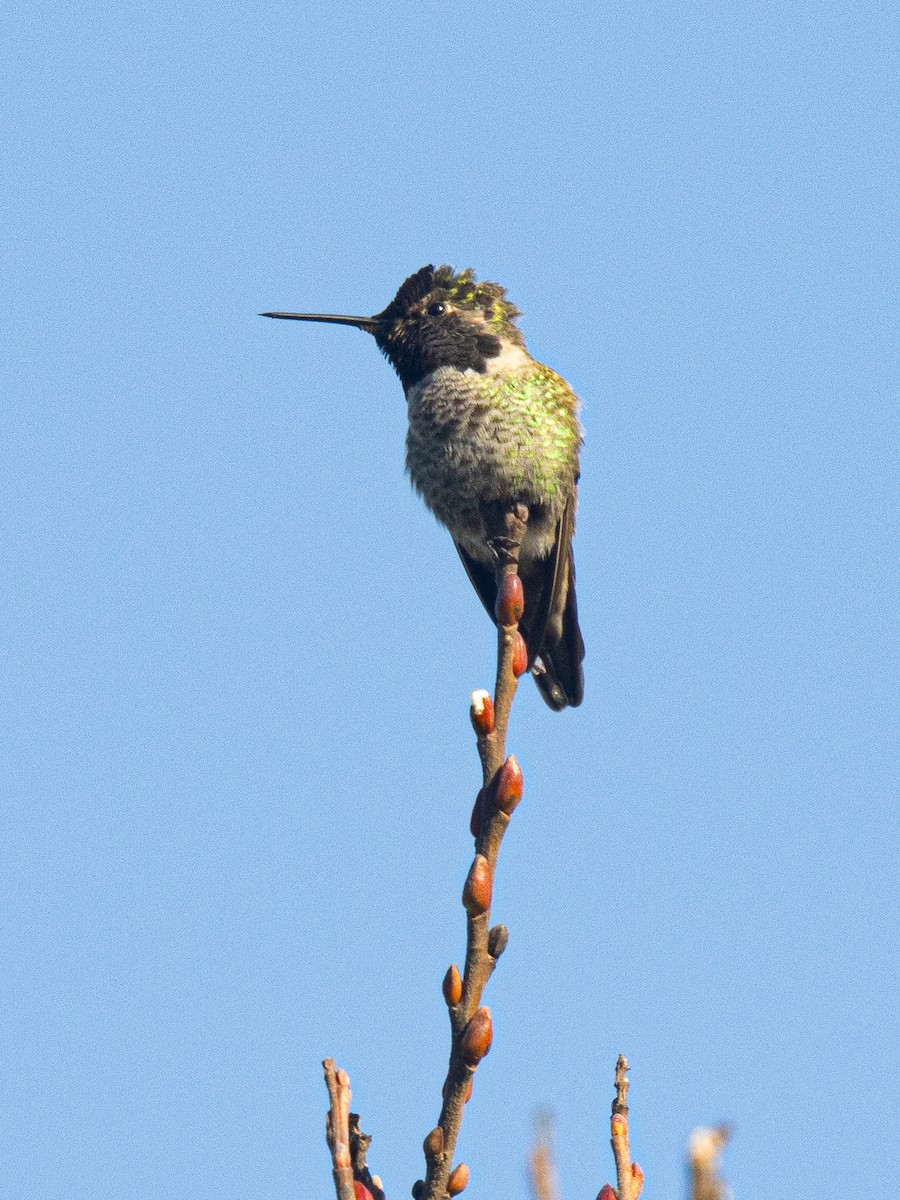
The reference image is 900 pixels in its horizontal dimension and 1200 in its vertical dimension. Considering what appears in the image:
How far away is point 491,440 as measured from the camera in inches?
251

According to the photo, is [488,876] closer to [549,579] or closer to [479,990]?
[479,990]

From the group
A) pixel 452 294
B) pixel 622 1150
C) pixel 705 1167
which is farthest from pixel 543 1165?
pixel 452 294

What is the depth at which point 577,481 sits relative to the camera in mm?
6824

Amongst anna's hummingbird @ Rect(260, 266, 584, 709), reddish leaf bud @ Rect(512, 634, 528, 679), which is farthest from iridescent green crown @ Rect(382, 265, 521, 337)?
reddish leaf bud @ Rect(512, 634, 528, 679)

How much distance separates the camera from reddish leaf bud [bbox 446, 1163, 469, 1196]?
5.85ft

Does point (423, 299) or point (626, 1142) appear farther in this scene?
point (423, 299)

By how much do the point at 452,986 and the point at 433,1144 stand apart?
24cm

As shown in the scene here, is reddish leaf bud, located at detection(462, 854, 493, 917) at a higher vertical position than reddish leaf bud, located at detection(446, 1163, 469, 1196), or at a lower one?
higher

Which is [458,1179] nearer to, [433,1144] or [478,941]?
[433,1144]

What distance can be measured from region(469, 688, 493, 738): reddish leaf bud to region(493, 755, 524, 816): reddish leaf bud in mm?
102

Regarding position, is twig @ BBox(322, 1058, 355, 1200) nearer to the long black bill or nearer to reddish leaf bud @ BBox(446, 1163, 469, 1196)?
reddish leaf bud @ BBox(446, 1163, 469, 1196)

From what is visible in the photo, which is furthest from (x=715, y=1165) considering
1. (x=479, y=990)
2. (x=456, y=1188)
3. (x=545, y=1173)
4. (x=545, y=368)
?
(x=545, y=368)

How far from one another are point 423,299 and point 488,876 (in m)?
5.44

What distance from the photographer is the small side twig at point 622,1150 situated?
74.5 inches
